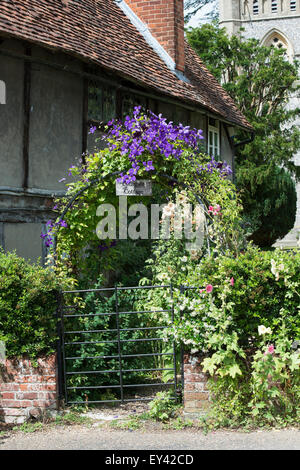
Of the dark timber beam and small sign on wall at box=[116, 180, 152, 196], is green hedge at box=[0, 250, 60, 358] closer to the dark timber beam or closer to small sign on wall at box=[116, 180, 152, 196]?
small sign on wall at box=[116, 180, 152, 196]

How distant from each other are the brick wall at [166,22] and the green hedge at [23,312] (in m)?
9.64

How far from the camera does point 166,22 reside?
14992 mm

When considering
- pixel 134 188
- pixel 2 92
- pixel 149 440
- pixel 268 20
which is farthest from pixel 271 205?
pixel 149 440

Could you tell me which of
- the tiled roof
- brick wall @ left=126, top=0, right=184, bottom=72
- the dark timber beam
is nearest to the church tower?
the tiled roof

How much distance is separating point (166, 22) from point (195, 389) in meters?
11.0

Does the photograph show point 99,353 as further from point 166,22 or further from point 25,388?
point 166,22

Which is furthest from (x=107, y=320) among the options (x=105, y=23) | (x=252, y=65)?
(x=252, y=65)

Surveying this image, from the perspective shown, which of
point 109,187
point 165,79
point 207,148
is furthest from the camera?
point 207,148

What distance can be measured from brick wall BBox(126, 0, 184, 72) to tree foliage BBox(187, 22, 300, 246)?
11.3 metres
